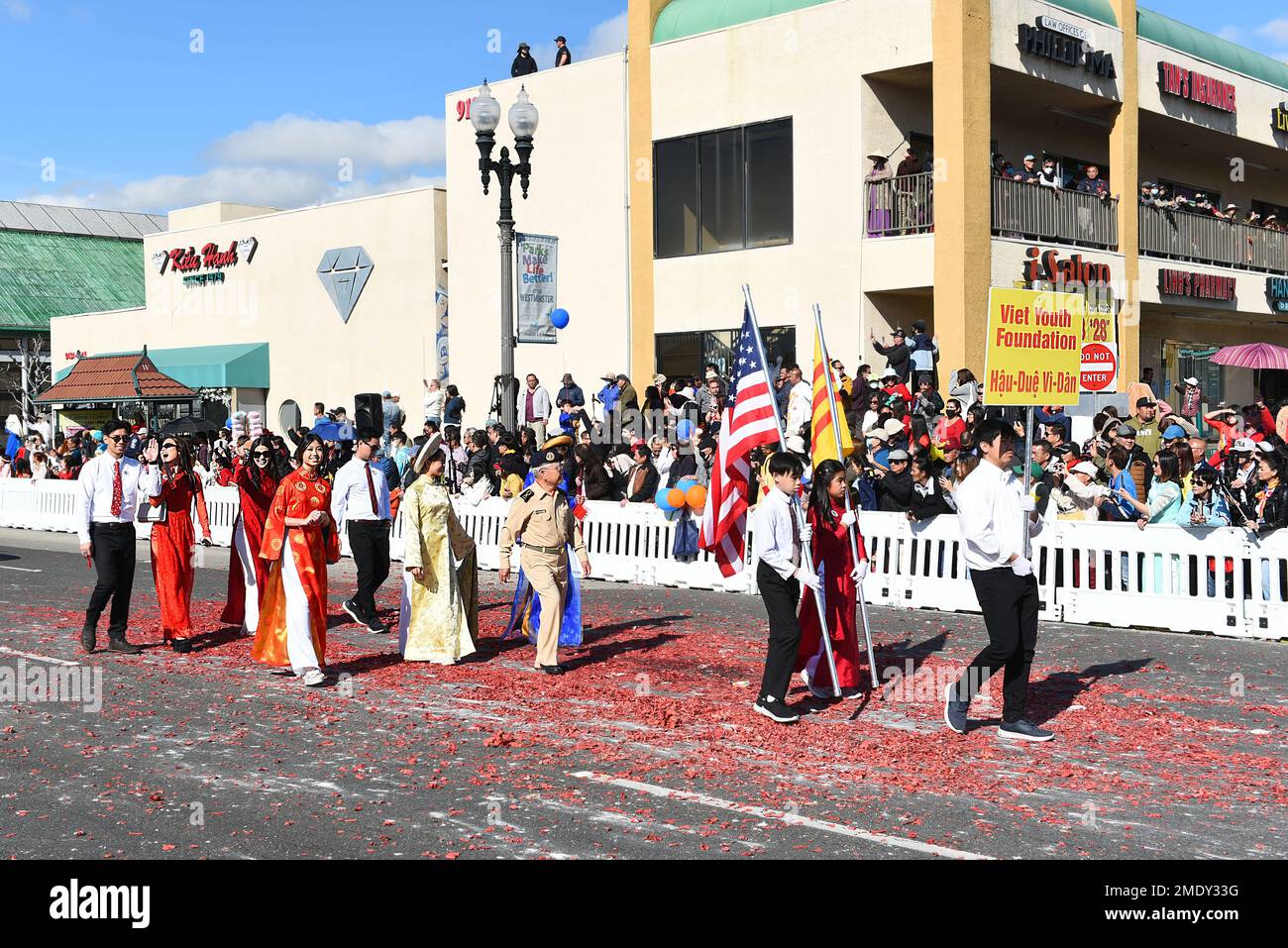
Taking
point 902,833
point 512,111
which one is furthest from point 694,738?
point 512,111

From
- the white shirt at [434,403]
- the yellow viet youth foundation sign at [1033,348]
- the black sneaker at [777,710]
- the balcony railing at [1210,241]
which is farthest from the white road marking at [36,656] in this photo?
the balcony railing at [1210,241]

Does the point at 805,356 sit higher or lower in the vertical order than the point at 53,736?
higher

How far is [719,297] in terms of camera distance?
2503 centimetres

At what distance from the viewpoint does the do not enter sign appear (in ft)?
49.2

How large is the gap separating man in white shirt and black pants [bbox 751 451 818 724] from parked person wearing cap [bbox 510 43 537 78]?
69.7 feet

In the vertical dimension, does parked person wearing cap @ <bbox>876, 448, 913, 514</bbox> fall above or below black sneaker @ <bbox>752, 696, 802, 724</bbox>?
above

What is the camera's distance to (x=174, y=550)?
11969mm

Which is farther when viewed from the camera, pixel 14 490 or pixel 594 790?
pixel 14 490

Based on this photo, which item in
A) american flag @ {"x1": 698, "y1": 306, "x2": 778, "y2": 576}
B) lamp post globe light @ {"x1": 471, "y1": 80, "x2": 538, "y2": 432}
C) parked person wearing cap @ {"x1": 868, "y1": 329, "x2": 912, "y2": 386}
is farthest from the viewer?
parked person wearing cap @ {"x1": 868, "y1": 329, "x2": 912, "y2": 386}

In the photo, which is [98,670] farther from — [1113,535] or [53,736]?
[1113,535]

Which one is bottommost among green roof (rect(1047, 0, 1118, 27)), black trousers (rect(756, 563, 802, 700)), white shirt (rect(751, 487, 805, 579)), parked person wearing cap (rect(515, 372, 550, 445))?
black trousers (rect(756, 563, 802, 700))

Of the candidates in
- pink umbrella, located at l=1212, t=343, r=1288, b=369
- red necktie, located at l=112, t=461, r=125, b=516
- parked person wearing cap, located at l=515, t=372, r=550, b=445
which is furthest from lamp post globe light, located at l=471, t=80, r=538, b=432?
pink umbrella, located at l=1212, t=343, r=1288, b=369

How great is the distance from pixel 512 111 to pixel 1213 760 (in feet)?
42.0

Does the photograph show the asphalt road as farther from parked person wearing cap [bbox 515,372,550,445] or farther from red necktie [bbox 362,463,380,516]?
parked person wearing cap [bbox 515,372,550,445]
